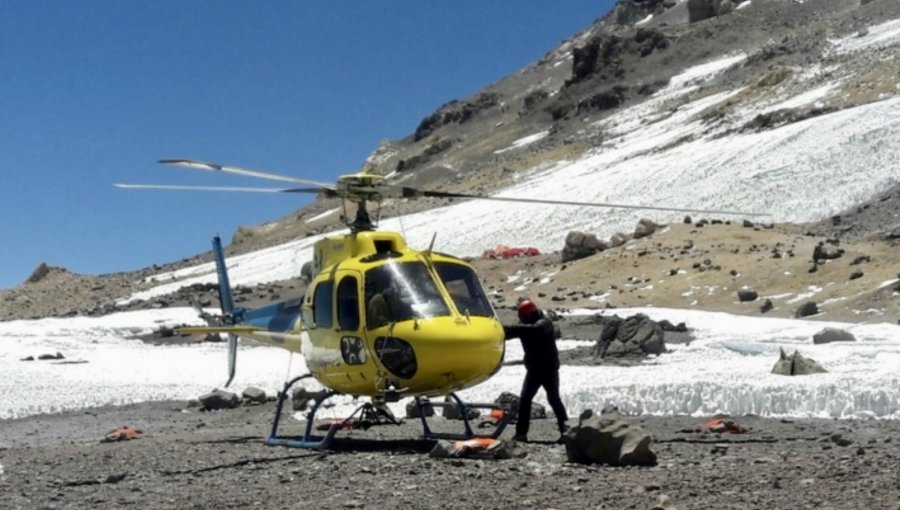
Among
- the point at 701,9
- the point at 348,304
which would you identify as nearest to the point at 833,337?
the point at 348,304

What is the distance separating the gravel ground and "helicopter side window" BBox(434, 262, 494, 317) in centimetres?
149

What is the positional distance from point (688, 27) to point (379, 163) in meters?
38.3

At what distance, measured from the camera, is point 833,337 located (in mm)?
20875

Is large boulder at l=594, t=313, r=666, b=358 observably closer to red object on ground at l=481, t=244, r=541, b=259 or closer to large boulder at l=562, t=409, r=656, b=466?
large boulder at l=562, t=409, r=656, b=466

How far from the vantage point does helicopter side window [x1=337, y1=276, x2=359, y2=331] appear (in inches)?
505

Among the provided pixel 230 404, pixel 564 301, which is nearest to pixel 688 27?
pixel 564 301

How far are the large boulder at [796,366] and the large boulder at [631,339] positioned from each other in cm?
567

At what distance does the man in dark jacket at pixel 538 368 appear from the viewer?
481 inches

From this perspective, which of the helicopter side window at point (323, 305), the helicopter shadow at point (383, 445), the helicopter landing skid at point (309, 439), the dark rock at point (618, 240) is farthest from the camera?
the dark rock at point (618, 240)

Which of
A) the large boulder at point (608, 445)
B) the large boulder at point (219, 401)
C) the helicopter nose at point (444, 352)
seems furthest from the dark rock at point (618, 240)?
the large boulder at point (608, 445)

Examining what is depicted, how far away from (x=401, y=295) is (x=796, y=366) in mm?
5509

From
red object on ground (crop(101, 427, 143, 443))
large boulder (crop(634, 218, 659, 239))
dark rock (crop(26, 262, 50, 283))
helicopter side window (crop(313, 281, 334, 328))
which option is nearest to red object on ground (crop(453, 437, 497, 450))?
helicopter side window (crop(313, 281, 334, 328))

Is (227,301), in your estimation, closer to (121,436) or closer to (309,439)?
(121,436)

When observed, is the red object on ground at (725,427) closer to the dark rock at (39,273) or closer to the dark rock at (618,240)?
the dark rock at (618,240)
